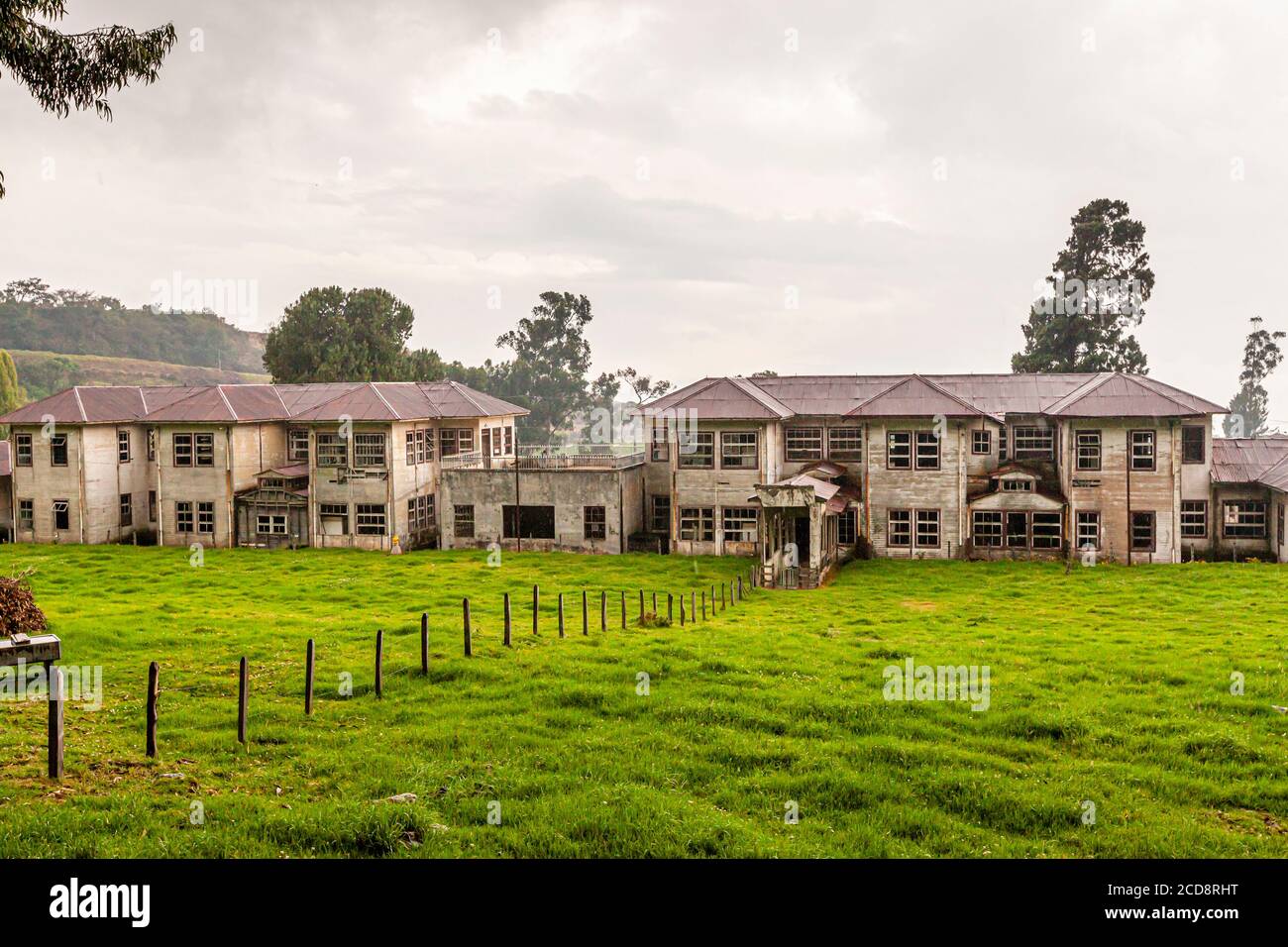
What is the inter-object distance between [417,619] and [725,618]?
8.03 m

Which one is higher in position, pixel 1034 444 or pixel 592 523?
pixel 1034 444

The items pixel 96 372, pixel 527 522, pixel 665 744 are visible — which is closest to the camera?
pixel 665 744

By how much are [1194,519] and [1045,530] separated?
21.5ft

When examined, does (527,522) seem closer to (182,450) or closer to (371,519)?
(371,519)

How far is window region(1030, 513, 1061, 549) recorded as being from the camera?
39438 millimetres

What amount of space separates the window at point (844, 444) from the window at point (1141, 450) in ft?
35.1

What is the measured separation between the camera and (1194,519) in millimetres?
40406

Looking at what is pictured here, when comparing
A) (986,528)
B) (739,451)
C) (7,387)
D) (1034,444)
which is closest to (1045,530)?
(986,528)

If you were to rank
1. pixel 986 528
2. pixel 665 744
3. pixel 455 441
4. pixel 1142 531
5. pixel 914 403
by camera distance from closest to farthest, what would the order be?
pixel 665 744, pixel 1142 531, pixel 986 528, pixel 914 403, pixel 455 441

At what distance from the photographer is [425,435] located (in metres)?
47.4

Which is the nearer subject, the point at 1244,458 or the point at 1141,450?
the point at 1141,450
